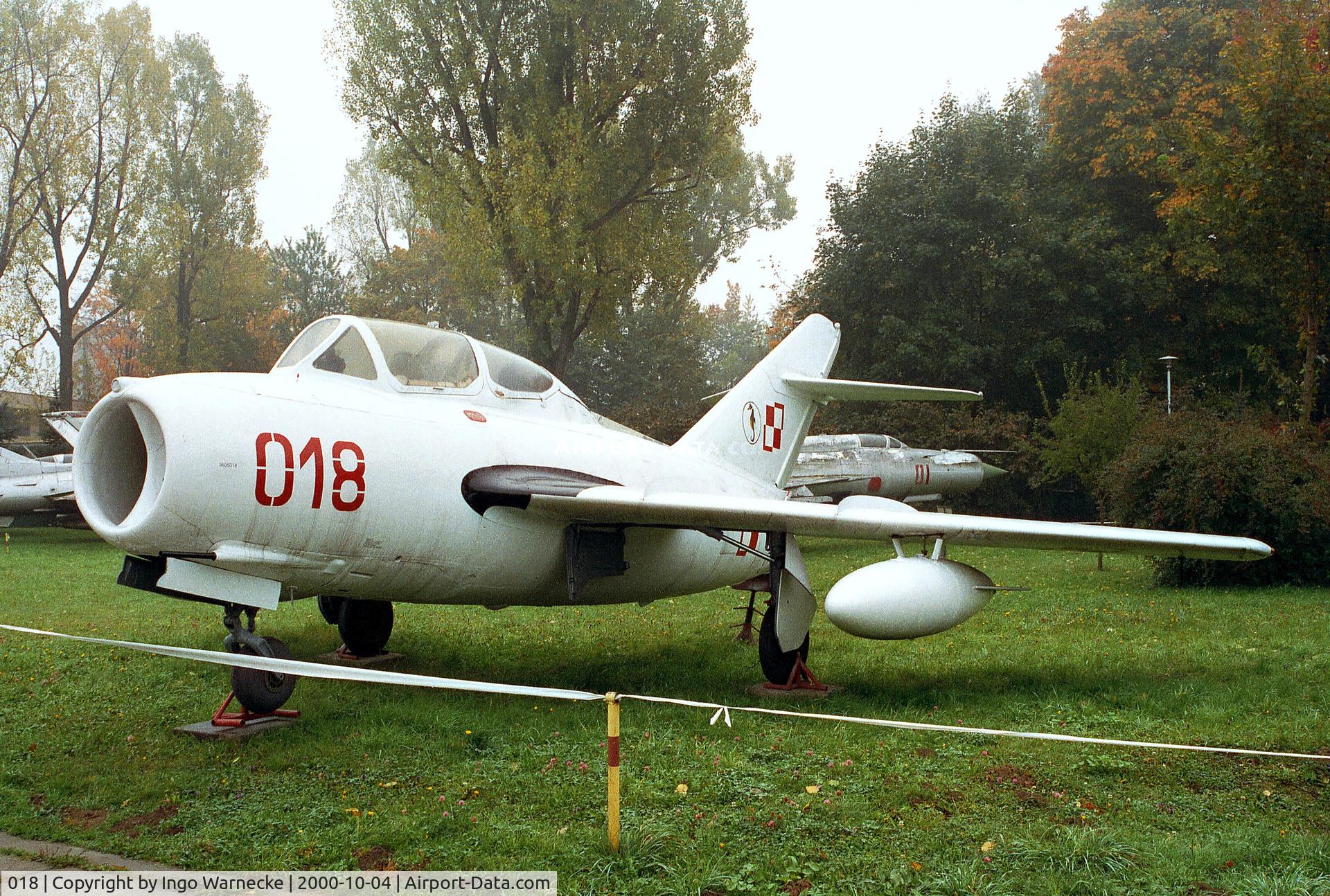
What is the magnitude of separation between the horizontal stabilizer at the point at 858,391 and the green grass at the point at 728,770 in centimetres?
242

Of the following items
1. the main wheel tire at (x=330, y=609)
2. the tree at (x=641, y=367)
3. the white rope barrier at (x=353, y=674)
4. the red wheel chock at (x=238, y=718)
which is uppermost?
the tree at (x=641, y=367)

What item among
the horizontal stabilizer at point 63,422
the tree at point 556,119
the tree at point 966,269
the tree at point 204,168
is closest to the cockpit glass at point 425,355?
the tree at point 556,119

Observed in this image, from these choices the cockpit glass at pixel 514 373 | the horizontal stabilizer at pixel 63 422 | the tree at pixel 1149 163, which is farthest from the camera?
the tree at pixel 1149 163

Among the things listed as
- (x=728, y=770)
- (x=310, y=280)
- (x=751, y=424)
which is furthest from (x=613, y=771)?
(x=310, y=280)

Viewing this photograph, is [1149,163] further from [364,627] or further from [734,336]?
[734,336]

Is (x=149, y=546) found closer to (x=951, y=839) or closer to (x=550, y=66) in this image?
(x=951, y=839)

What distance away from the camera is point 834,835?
4.18 meters

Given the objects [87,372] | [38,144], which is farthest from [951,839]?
[87,372]

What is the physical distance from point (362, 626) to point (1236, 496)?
12.2 m

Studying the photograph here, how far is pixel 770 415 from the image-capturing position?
965 cm

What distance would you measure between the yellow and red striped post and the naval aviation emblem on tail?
5.71 m

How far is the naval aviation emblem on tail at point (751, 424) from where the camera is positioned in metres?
9.40

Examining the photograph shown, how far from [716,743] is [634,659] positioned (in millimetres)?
3115

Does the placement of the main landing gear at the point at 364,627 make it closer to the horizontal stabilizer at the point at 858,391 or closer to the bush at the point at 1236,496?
the horizontal stabilizer at the point at 858,391
